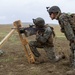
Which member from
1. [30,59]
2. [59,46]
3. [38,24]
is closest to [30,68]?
[30,59]

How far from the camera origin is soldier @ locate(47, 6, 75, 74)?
8.80m

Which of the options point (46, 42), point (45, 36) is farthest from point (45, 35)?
point (46, 42)

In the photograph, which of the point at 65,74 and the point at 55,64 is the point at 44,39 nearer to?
the point at 55,64

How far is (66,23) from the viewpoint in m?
8.80

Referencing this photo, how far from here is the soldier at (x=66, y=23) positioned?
28.9 feet

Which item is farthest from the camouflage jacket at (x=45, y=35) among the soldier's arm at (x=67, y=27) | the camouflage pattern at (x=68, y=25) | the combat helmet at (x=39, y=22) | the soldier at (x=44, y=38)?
the soldier's arm at (x=67, y=27)

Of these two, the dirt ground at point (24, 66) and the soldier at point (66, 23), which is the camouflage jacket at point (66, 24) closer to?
the soldier at point (66, 23)

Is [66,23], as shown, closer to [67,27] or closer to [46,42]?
[67,27]

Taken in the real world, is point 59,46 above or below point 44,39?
below

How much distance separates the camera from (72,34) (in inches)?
345

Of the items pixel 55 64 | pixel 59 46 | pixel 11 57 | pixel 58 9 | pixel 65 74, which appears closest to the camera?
pixel 65 74

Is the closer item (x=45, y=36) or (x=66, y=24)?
(x=66, y=24)

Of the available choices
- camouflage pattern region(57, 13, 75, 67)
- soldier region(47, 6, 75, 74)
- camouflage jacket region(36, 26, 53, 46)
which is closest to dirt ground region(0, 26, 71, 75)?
soldier region(47, 6, 75, 74)

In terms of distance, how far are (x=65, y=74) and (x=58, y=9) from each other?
74.4 inches
